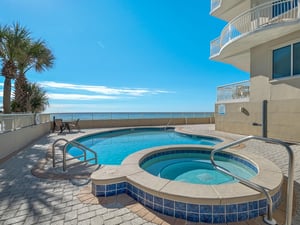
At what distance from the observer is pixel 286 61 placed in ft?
24.1

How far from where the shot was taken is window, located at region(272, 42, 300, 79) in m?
7.02

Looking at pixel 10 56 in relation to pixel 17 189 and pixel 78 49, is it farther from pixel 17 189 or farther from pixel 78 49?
pixel 17 189

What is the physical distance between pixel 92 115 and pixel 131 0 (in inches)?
366

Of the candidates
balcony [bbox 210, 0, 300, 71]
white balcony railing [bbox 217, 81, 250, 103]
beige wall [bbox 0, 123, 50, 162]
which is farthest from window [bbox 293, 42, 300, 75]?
beige wall [bbox 0, 123, 50, 162]

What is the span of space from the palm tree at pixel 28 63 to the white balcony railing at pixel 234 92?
11.7 meters

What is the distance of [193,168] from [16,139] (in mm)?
6799

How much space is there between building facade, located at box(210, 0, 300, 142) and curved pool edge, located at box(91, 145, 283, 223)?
217 inches

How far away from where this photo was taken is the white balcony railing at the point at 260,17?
7.45 metres

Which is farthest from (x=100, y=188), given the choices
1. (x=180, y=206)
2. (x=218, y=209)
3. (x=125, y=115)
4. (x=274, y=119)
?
(x=125, y=115)

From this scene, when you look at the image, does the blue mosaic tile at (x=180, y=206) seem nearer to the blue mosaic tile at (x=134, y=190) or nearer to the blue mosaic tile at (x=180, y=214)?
the blue mosaic tile at (x=180, y=214)

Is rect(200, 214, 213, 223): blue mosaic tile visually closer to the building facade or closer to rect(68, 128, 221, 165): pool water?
rect(68, 128, 221, 165): pool water

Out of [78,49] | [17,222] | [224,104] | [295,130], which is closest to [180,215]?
[17,222]

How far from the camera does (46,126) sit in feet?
36.8

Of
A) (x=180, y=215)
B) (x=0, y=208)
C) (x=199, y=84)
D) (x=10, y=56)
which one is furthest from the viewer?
(x=199, y=84)
